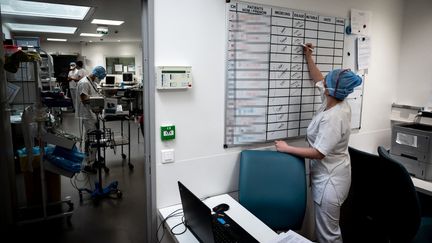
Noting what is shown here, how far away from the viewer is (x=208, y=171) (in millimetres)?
1975

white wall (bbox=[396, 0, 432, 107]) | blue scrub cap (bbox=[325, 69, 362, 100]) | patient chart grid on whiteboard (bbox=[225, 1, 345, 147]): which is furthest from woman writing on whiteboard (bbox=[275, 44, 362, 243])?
white wall (bbox=[396, 0, 432, 107])

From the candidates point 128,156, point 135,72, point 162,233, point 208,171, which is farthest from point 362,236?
point 135,72

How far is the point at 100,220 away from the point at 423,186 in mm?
3065

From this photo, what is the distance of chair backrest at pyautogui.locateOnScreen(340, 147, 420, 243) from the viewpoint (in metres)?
1.86

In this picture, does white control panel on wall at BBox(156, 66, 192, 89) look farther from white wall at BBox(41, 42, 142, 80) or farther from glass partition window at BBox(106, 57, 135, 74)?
glass partition window at BBox(106, 57, 135, 74)

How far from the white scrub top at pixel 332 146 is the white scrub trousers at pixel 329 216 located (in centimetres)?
3

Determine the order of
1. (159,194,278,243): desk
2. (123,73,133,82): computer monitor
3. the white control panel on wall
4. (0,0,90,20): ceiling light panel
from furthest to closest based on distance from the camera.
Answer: (123,73,133,82): computer monitor < (0,0,90,20): ceiling light panel < the white control panel on wall < (159,194,278,243): desk

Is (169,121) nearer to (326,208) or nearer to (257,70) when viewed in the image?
(257,70)

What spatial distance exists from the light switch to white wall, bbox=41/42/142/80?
11.1 metres

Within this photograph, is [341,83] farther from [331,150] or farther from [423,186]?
[423,186]

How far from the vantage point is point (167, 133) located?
1.78 m

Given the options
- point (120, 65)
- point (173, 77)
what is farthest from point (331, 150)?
point (120, 65)

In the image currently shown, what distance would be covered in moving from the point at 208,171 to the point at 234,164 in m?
0.21

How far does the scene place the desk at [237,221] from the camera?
1.54 metres
